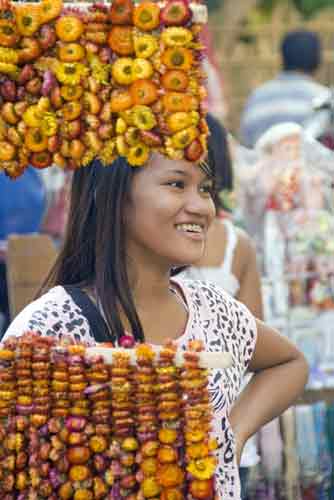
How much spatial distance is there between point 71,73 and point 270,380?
99cm

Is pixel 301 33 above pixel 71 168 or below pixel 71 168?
above

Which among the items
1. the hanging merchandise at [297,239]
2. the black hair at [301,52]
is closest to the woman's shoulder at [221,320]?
the hanging merchandise at [297,239]

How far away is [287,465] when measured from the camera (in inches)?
183

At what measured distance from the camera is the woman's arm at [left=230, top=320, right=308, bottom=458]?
10.0 feet

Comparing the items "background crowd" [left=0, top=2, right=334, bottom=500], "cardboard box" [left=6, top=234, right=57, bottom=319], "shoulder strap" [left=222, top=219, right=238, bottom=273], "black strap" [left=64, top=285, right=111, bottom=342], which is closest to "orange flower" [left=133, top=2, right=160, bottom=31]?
"black strap" [left=64, top=285, right=111, bottom=342]

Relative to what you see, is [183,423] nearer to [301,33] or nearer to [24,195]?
[24,195]

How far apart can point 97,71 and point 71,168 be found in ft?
0.71

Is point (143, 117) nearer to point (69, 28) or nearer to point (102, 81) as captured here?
point (102, 81)

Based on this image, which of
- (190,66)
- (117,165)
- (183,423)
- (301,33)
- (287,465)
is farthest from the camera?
(301,33)

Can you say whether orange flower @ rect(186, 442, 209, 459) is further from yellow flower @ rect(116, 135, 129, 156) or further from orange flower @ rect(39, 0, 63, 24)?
orange flower @ rect(39, 0, 63, 24)

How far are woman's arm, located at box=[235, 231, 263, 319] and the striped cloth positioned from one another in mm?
3239

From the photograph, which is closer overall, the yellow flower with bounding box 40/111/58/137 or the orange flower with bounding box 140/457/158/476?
the orange flower with bounding box 140/457/158/476

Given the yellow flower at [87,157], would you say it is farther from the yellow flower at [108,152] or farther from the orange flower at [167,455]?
the orange flower at [167,455]

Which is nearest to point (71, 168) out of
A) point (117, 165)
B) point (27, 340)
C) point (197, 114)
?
point (117, 165)
